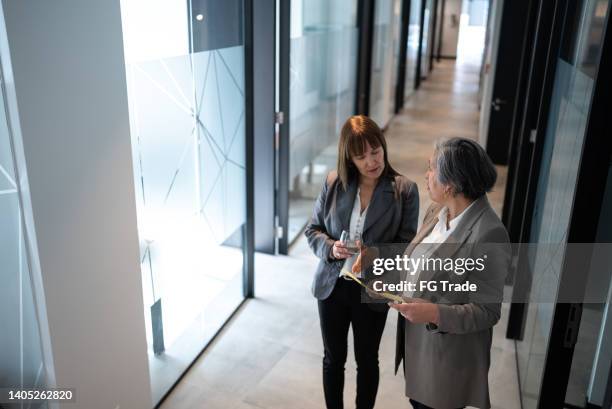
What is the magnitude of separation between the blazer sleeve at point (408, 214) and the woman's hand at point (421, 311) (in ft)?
1.82

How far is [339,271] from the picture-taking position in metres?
2.45

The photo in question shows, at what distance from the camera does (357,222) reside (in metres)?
2.46

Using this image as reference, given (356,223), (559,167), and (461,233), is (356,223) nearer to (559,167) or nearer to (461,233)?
(461,233)

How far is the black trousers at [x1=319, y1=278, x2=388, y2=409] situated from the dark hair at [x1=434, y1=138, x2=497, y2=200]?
0.75 m

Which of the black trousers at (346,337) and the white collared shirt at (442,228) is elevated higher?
the white collared shirt at (442,228)

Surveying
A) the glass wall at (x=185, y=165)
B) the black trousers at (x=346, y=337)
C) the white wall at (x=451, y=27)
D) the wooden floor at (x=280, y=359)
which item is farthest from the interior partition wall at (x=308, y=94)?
the white wall at (x=451, y=27)

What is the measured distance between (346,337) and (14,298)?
54.1 inches

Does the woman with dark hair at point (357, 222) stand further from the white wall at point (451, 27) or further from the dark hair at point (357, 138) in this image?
the white wall at point (451, 27)

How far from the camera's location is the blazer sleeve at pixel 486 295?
1.83 metres

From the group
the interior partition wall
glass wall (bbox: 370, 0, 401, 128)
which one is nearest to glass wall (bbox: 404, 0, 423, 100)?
glass wall (bbox: 370, 0, 401, 128)

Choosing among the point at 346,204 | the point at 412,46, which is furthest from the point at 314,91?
the point at 412,46

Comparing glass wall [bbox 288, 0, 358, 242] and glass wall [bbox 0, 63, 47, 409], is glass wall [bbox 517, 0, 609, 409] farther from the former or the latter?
glass wall [bbox 288, 0, 358, 242]

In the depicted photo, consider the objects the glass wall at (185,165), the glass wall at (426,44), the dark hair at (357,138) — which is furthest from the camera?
the glass wall at (426,44)

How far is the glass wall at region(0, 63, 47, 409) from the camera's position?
196 centimetres
